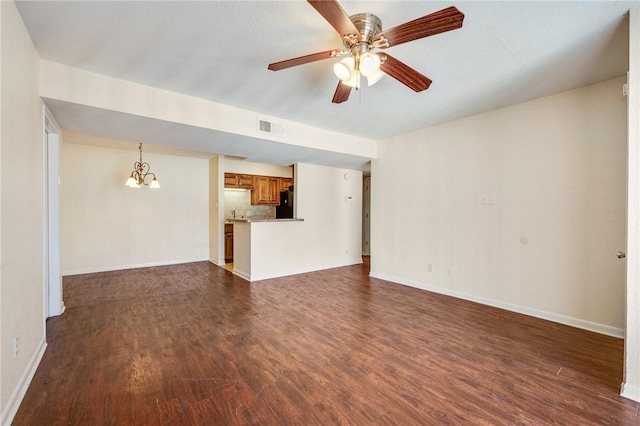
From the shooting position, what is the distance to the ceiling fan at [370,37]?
4.97ft

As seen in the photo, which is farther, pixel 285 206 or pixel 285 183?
pixel 285 183

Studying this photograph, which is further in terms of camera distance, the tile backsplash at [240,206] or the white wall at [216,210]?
the tile backsplash at [240,206]

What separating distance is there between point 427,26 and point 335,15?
530mm

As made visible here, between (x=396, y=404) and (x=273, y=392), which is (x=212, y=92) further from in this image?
(x=396, y=404)

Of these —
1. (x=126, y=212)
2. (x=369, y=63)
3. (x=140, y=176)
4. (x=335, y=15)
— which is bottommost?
(x=126, y=212)

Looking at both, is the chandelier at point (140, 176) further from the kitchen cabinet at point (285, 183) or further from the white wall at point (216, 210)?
the kitchen cabinet at point (285, 183)

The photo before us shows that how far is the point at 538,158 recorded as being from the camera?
128 inches

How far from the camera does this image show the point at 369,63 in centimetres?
187

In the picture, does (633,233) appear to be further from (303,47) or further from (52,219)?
(52,219)

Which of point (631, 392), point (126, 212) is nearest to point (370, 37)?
point (631, 392)

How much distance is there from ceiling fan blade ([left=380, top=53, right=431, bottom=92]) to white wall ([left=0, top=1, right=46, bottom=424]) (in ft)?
7.66

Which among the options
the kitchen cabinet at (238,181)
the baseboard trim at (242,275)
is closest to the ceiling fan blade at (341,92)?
the baseboard trim at (242,275)

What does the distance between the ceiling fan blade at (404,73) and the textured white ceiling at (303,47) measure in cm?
25

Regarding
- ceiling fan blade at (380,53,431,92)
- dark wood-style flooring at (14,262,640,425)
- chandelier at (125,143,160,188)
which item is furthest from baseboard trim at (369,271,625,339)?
chandelier at (125,143,160,188)
